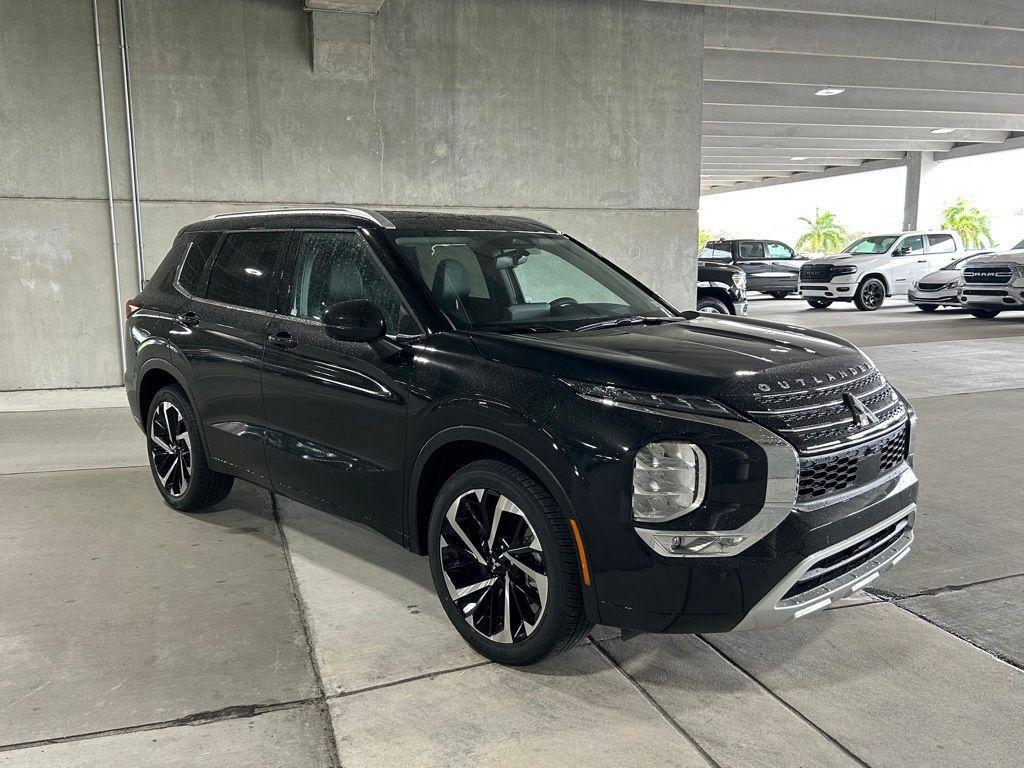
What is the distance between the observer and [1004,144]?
28359 millimetres

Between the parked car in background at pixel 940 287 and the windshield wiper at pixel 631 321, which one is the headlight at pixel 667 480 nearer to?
the windshield wiper at pixel 631 321

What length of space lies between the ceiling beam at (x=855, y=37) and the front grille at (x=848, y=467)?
414 inches

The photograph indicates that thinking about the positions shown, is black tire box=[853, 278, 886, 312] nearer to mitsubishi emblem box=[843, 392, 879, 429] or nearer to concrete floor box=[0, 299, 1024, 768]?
concrete floor box=[0, 299, 1024, 768]

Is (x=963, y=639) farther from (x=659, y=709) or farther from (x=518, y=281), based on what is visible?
(x=518, y=281)

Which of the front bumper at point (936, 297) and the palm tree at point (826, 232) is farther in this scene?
the palm tree at point (826, 232)

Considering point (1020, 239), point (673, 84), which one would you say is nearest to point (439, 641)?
point (673, 84)

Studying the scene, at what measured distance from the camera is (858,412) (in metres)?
3.16

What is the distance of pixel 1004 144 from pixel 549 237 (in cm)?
2925

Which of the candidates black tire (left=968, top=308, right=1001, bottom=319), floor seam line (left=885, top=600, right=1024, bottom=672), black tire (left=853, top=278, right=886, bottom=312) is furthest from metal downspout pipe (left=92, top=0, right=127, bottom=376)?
black tire (left=853, top=278, right=886, bottom=312)

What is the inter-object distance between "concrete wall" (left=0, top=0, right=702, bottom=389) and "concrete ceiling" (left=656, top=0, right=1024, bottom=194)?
160 centimetres

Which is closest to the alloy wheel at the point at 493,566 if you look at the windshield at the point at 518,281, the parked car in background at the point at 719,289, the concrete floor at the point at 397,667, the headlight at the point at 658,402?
the concrete floor at the point at 397,667

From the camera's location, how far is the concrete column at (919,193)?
30.9 meters

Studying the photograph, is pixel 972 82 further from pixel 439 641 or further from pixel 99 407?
pixel 439 641

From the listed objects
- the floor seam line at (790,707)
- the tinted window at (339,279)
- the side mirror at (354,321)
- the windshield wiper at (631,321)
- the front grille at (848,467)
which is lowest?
the floor seam line at (790,707)
